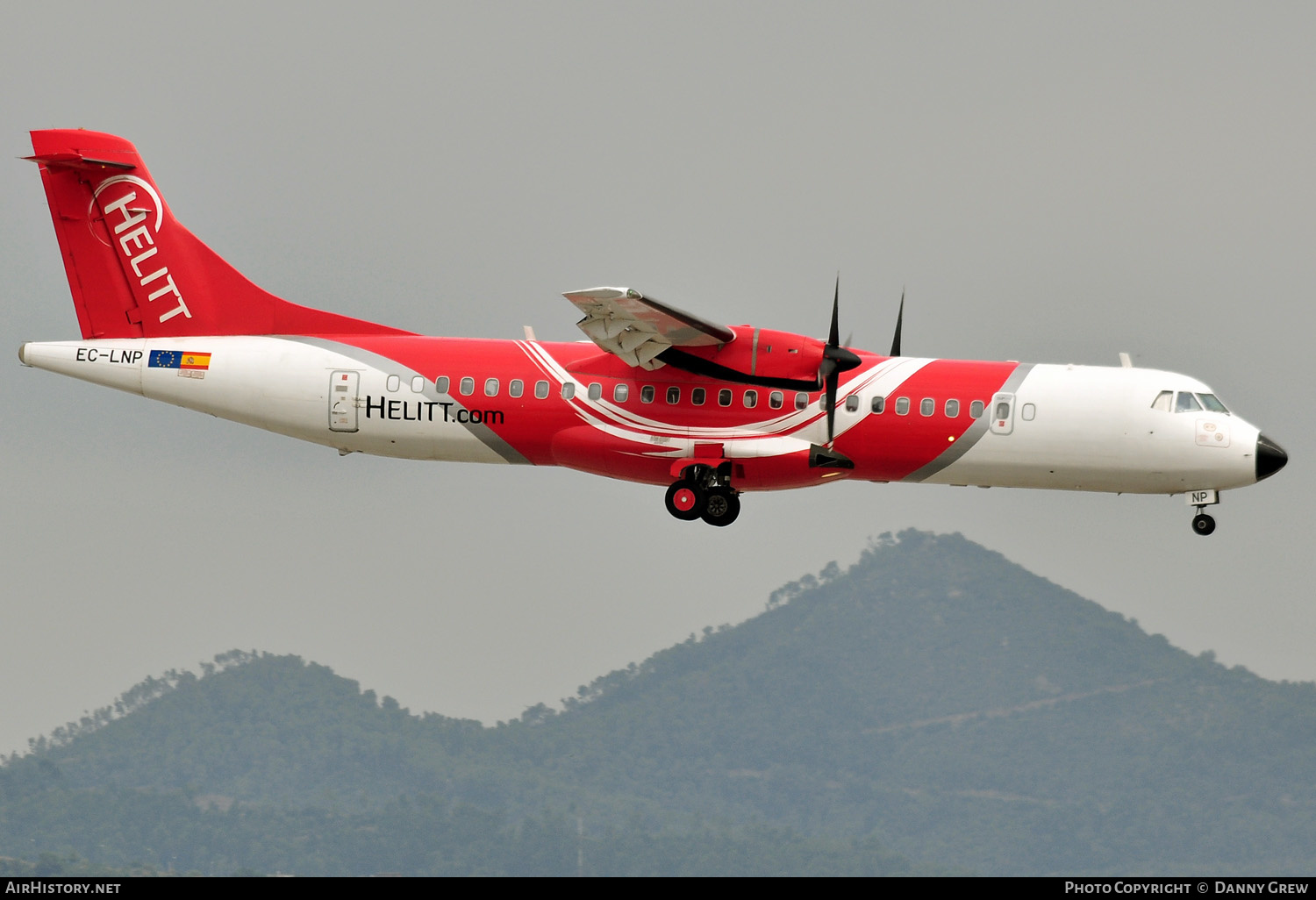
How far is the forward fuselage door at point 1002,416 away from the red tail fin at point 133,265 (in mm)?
12461

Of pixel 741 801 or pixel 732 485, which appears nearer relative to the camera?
pixel 732 485

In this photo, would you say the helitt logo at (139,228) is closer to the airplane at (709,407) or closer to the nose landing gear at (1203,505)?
the airplane at (709,407)

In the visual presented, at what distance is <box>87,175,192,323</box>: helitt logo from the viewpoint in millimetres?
32906

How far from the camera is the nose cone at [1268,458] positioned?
98.4 feet

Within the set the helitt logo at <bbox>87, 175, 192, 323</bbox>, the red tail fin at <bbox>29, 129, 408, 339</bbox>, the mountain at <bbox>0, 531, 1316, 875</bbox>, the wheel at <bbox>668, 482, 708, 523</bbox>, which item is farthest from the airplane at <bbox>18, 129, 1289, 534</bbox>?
the mountain at <bbox>0, 531, 1316, 875</bbox>

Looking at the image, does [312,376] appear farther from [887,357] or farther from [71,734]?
[71,734]

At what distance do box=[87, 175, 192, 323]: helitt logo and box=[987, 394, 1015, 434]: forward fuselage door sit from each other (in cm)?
1705

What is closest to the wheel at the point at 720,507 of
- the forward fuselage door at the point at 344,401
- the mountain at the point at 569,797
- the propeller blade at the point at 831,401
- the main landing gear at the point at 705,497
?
the main landing gear at the point at 705,497

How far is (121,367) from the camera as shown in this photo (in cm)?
3206

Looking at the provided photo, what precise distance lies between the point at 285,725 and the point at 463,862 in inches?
1640

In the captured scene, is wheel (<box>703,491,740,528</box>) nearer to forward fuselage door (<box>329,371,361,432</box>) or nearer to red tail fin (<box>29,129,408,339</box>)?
forward fuselage door (<box>329,371,361,432</box>)

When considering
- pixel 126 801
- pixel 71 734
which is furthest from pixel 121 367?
pixel 71 734

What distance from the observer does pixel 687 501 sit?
3033cm

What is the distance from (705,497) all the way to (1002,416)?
609cm
